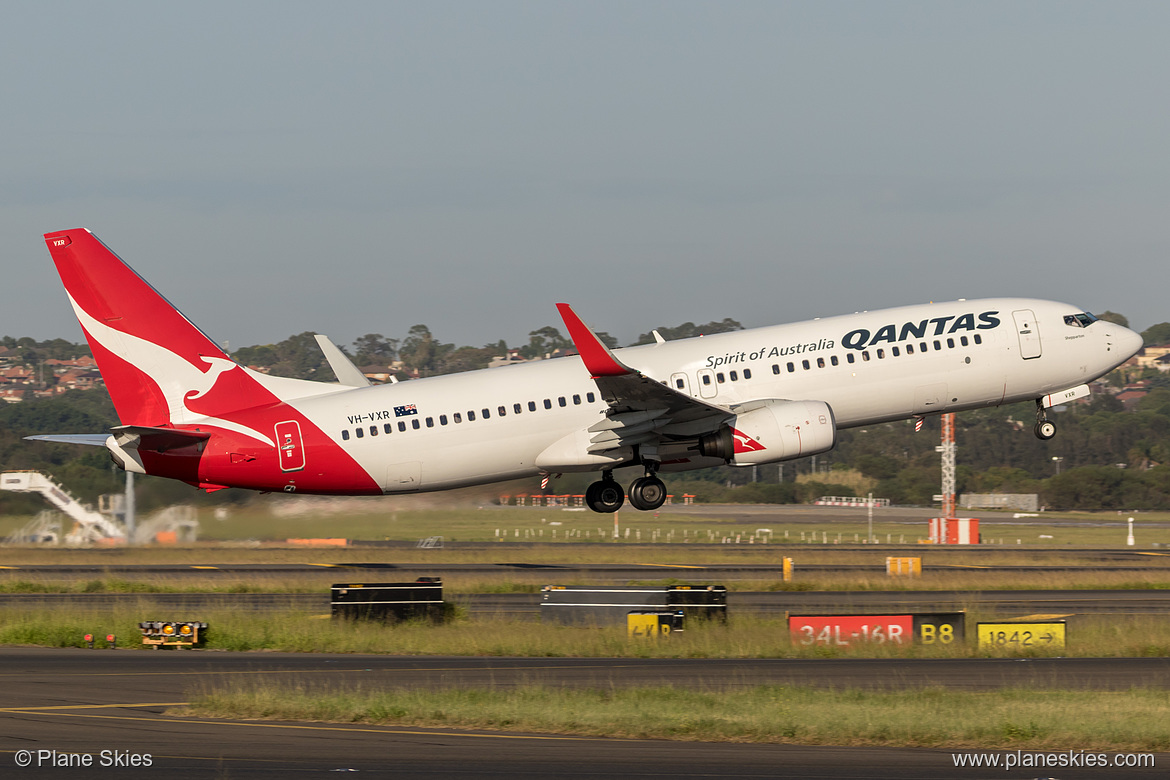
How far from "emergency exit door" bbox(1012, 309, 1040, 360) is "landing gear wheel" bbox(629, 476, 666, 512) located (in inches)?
472

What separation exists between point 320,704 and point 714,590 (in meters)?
13.7

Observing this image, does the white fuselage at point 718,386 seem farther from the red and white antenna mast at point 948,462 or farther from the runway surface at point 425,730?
the red and white antenna mast at point 948,462

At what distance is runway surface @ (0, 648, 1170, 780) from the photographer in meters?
17.4

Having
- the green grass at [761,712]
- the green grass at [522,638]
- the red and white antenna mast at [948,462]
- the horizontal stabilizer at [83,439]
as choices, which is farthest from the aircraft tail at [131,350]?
the red and white antenna mast at [948,462]

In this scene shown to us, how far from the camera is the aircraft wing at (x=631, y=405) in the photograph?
3641 cm

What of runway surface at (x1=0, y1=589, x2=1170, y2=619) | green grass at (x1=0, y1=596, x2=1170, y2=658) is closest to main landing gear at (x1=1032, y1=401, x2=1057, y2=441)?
runway surface at (x1=0, y1=589, x2=1170, y2=619)

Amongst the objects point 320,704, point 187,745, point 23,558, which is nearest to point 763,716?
point 320,704

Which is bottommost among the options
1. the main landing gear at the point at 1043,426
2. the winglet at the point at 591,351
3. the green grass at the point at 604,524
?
the green grass at the point at 604,524

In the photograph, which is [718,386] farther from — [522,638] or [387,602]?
[387,602]

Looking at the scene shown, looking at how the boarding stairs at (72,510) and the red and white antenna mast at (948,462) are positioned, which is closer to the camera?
the boarding stairs at (72,510)

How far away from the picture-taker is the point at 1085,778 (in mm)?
16938

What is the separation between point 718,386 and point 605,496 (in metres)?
5.08

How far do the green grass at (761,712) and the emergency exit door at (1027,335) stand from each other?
19.0 m

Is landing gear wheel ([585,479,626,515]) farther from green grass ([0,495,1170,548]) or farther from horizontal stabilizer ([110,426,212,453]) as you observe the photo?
horizontal stabilizer ([110,426,212,453])
